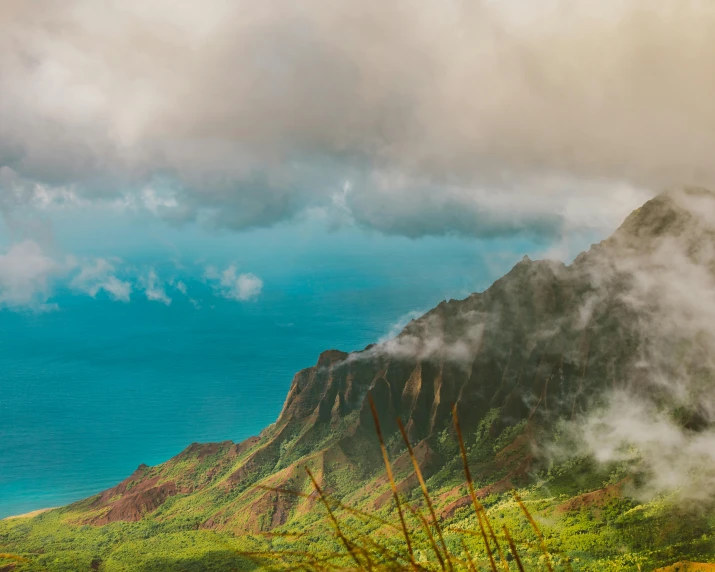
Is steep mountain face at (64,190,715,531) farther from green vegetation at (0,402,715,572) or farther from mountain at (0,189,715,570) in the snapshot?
green vegetation at (0,402,715,572)

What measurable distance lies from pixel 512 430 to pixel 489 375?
1460 centimetres

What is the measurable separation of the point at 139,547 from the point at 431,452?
5422 centimetres

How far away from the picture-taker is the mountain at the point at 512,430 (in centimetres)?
7669

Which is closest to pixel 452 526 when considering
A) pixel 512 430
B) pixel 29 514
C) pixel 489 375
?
pixel 512 430

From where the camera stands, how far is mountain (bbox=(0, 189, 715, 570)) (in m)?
76.7

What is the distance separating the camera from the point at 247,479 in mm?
112000

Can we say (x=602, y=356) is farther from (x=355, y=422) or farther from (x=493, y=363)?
(x=355, y=422)

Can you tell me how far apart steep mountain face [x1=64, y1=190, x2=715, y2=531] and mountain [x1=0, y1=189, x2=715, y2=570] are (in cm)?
32

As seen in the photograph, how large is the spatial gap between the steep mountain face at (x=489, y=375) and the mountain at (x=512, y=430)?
325 mm

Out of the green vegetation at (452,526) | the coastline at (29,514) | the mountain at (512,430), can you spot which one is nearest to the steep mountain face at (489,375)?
the mountain at (512,430)

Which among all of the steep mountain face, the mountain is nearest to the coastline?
the mountain

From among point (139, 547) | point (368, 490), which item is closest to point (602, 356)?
point (368, 490)

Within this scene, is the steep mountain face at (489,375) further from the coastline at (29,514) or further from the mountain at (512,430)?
the coastline at (29,514)

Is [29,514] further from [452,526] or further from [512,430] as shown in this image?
[512,430]
